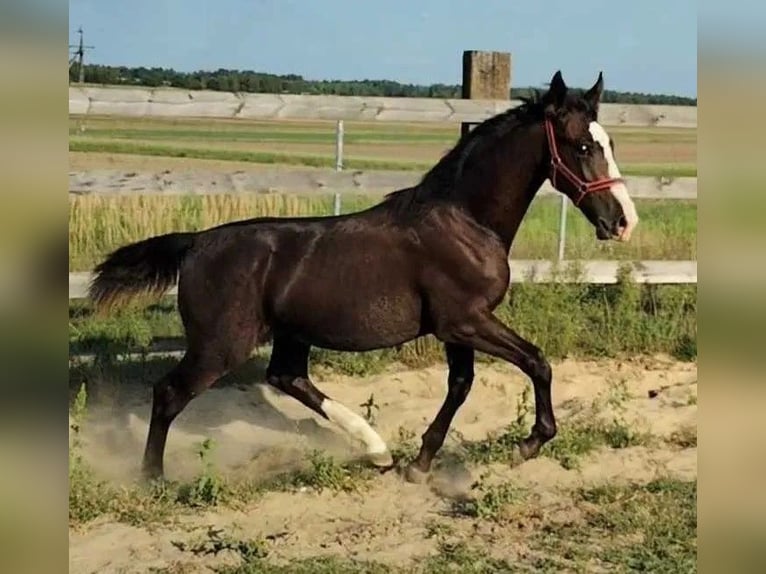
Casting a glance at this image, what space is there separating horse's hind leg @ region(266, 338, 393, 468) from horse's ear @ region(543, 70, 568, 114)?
1617mm

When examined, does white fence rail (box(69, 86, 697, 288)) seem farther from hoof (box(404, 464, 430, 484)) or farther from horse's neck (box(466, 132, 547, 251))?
hoof (box(404, 464, 430, 484))

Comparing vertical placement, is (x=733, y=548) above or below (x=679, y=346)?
above

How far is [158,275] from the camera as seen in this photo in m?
4.51

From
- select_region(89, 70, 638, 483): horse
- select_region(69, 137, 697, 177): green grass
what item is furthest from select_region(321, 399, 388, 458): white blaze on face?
select_region(69, 137, 697, 177): green grass

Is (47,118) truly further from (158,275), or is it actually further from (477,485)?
(477,485)

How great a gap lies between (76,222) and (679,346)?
4195 mm

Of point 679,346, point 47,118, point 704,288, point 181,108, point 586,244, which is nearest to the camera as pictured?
point 47,118

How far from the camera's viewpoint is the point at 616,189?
164 inches

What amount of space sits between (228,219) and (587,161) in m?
3.37

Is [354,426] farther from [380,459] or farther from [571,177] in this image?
[571,177]

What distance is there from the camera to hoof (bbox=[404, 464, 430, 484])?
4.70m

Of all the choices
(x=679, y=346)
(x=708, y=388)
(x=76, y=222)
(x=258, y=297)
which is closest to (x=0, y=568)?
(x=708, y=388)

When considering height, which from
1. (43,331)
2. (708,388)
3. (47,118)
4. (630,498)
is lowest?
(630,498)

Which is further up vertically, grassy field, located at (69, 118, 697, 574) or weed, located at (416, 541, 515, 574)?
grassy field, located at (69, 118, 697, 574)
